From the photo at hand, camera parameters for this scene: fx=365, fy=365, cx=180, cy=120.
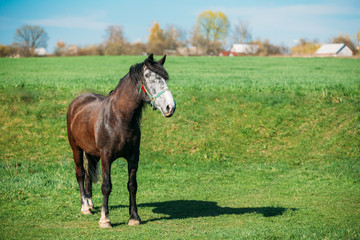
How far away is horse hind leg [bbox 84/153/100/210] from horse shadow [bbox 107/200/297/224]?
65cm

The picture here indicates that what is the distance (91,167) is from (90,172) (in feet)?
0.41

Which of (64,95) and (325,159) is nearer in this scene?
(325,159)

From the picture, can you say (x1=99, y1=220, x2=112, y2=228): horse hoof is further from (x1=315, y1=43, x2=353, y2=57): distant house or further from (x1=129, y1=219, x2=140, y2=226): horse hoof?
(x1=315, y1=43, x2=353, y2=57): distant house

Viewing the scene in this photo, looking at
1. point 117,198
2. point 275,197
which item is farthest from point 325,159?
point 117,198

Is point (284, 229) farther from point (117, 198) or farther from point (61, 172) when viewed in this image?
point (61, 172)

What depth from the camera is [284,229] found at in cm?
704

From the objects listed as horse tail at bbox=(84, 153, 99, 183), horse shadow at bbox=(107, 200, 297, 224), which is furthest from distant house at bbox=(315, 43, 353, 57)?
horse tail at bbox=(84, 153, 99, 183)

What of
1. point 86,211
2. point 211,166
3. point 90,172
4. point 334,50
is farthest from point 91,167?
point 334,50

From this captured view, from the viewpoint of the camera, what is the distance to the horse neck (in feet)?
24.0

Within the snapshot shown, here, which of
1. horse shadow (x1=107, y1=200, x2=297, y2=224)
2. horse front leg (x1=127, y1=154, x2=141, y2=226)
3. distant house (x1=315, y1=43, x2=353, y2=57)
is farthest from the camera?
distant house (x1=315, y1=43, x2=353, y2=57)

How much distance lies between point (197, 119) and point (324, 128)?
18.9 ft

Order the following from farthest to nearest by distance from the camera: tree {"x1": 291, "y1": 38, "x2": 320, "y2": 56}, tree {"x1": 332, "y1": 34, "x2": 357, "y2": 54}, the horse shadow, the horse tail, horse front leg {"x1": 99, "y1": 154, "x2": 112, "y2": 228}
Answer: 1. tree {"x1": 291, "y1": 38, "x2": 320, "y2": 56}
2. tree {"x1": 332, "y1": 34, "x2": 357, "y2": 54}
3. the horse tail
4. the horse shadow
5. horse front leg {"x1": 99, "y1": 154, "x2": 112, "y2": 228}

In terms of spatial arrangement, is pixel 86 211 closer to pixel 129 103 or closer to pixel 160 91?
pixel 129 103

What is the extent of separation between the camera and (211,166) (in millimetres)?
14102
